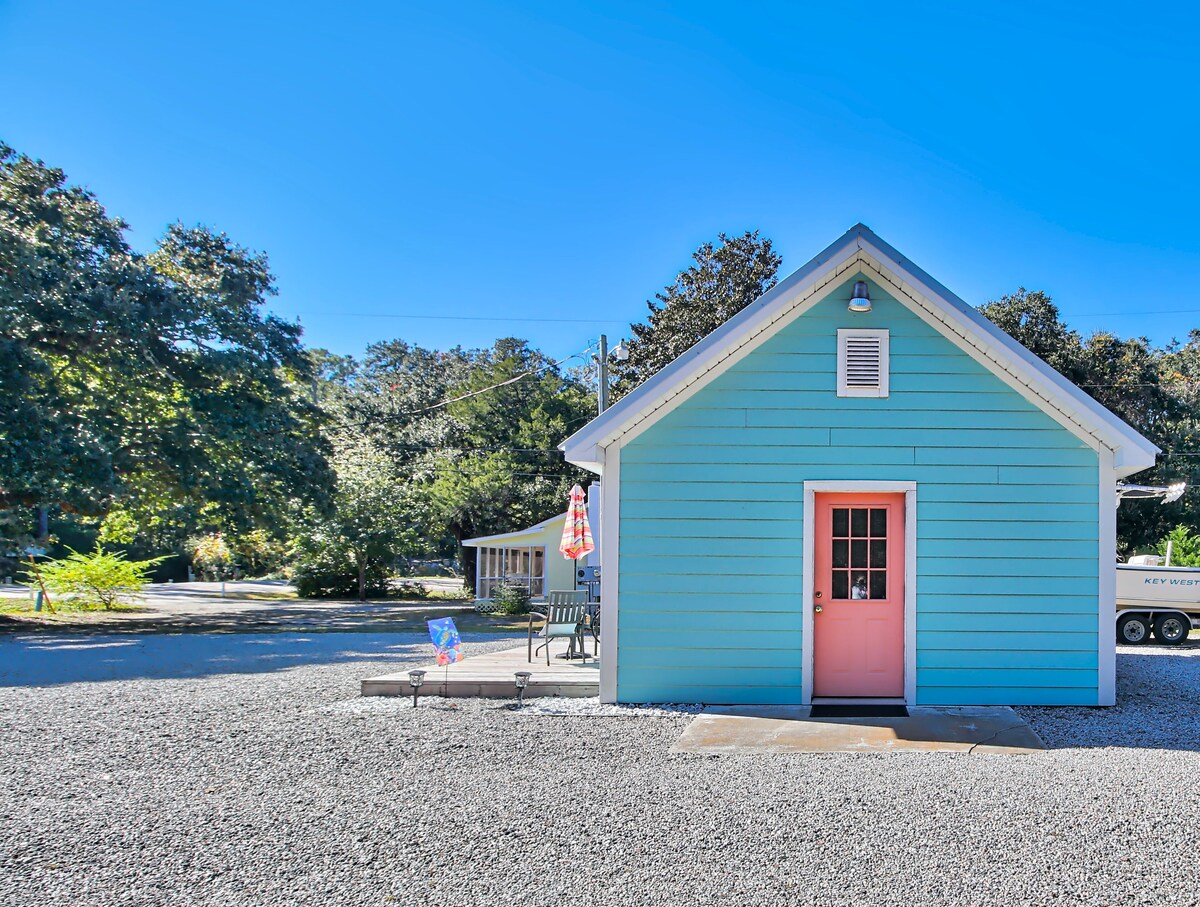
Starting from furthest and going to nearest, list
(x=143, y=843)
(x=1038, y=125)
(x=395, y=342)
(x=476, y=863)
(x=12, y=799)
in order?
1. (x=395, y=342)
2. (x=1038, y=125)
3. (x=12, y=799)
4. (x=143, y=843)
5. (x=476, y=863)

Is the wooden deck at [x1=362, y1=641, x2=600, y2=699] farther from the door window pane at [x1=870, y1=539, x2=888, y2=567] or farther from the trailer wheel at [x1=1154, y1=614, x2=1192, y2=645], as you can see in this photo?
the trailer wheel at [x1=1154, y1=614, x2=1192, y2=645]

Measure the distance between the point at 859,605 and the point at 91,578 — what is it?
69.1 feet

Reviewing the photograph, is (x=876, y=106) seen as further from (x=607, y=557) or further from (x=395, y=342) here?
(x=395, y=342)

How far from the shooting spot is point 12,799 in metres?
5.02

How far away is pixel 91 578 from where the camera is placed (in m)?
21.7

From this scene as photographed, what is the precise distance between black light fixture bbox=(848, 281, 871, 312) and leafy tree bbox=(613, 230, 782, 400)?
61.9 feet

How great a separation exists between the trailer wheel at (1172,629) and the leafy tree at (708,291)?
15019mm

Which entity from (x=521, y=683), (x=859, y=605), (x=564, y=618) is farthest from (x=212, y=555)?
(x=859, y=605)

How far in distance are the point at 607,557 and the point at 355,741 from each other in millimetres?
2692

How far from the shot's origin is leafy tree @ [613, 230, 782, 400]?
26938 mm

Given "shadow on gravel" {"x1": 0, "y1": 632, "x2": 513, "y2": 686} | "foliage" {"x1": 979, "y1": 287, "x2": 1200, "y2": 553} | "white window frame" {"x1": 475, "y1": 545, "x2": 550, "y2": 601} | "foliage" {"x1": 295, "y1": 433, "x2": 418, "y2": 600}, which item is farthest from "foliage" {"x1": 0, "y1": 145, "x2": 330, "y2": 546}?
"foliage" {"x1": 979, "y1": 287, "x2": 1200, "y2": 553}

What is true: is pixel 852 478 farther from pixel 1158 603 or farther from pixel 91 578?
pixel 91 578

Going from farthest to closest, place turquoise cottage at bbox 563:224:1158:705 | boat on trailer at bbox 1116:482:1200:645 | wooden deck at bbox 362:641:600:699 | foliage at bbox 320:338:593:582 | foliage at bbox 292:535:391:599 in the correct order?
foliage at bbox 320:338:593:582
foliage at bbox 292:535:391:599
boat on trailer at bbox 1116:482:1200:645
wooden deck at bbox 362:641:600:699
turquoise cottage at bbox 563:224:1158:705

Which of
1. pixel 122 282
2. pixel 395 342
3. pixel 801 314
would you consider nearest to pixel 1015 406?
pixel 801 314
